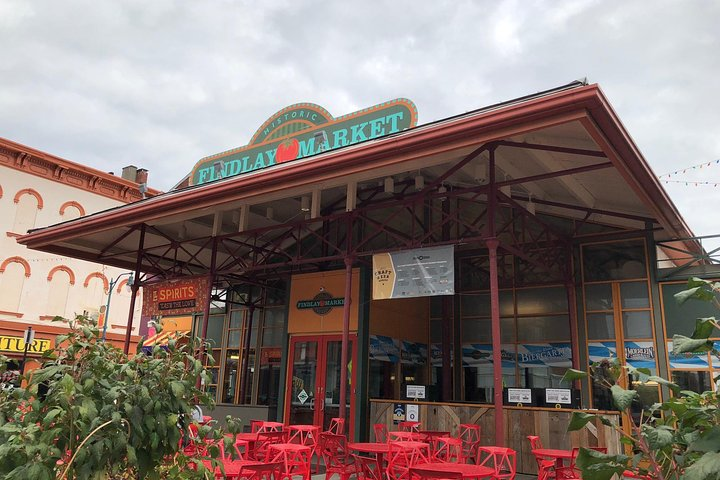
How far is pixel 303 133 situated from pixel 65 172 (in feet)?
64.7

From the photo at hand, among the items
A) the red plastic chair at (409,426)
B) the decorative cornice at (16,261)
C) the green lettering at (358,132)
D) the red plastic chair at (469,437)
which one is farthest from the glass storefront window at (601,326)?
the decorative cornice at (16,261)

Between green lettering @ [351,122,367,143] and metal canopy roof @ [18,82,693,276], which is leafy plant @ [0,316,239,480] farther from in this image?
green lettering @ [351,122,367,143]

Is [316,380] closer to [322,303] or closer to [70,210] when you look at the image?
[322,303]

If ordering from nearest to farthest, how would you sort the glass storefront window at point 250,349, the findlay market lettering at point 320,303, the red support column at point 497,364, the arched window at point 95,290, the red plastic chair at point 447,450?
the red plastic chair at point 447,450 < the red support column at point 497,364 < the findlay market lettering at point 320,303 < the glass storefront window at point 250,349 < the arched window at point 95,290

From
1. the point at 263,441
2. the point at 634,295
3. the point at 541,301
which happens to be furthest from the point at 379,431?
the point at 634,295

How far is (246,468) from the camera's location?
16.8 ft

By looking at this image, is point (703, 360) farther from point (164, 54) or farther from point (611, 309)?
point (164, 54)

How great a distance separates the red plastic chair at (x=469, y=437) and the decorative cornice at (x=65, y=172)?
25822 mm

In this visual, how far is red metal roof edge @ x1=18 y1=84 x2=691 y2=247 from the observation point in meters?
6.79

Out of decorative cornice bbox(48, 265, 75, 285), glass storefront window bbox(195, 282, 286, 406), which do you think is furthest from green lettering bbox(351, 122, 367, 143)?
decorative cornice bbox(48, 265, 75, 285)

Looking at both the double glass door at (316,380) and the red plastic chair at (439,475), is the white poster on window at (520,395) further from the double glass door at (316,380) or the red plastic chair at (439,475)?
the red plastic chair at (439,475)

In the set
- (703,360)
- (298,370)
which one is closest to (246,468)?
(298,370)

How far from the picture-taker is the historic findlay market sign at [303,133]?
1316 centimetres

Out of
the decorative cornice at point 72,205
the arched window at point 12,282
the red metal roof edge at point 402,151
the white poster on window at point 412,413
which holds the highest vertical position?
the decorative cornice at point 72,205
